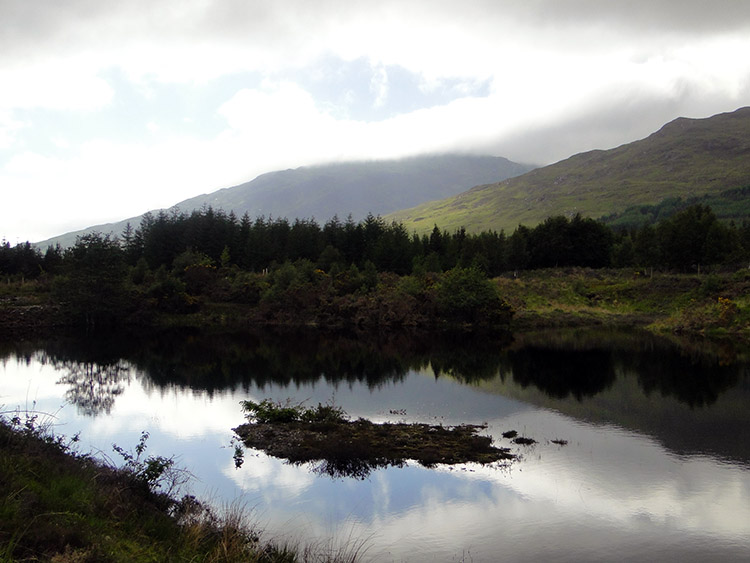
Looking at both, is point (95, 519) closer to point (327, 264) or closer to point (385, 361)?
point (385, 361)

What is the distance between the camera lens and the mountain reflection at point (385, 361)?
32000 mm

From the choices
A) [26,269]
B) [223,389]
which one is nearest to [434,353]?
[223,389]

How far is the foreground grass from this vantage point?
→ 7742 millimetres

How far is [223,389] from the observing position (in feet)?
103

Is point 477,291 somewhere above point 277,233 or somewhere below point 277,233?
below

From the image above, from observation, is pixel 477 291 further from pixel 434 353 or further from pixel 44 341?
pixel 44 341

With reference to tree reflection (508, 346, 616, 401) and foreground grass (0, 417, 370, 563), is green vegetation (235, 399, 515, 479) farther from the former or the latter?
tree reflection (508, 346, 616, 401)

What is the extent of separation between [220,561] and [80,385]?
A: 1099 inches

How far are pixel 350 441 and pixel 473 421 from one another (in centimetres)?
672

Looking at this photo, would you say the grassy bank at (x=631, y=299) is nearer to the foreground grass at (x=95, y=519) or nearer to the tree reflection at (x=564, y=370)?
the tree reflection at (x=564, y=370)

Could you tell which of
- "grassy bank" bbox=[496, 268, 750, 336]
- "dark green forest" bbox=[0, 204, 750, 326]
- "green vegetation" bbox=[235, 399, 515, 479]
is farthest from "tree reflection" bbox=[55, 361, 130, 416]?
"grassy bank" bbox=[496, 268, 750, 336]

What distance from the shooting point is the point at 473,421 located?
25172 millimetres

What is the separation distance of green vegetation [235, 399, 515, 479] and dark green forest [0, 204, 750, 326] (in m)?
41.6

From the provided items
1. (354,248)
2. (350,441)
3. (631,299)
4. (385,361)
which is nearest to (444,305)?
(631,299)
